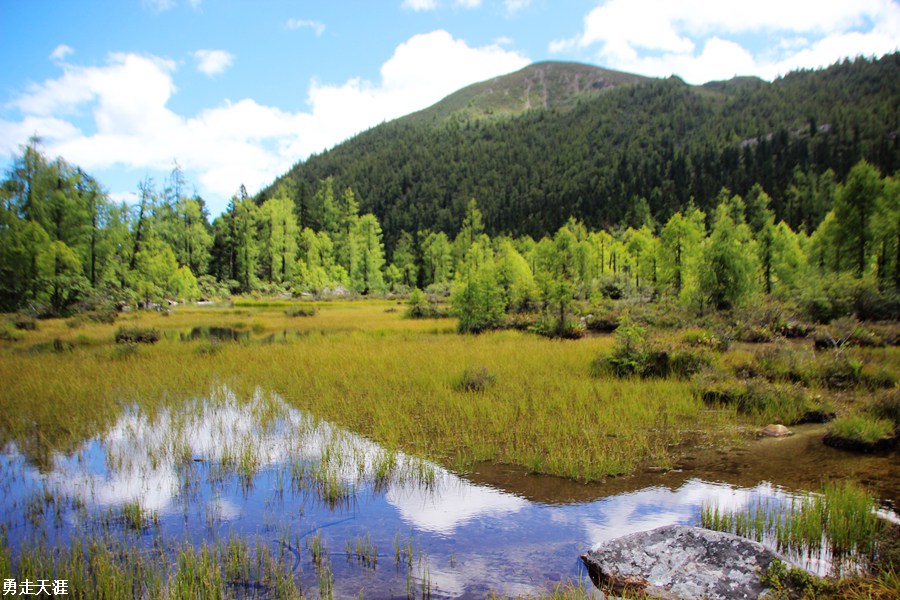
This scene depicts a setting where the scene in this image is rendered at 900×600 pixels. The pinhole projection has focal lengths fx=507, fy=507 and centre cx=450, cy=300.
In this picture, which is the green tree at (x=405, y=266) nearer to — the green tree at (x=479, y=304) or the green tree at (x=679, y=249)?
the green tree at (x=679, y=249)

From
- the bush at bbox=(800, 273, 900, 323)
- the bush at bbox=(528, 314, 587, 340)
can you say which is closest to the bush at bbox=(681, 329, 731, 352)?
the bush at bbox=(528, 314, 587, 340)

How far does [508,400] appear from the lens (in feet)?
43.4

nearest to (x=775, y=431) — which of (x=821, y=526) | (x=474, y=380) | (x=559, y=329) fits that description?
(x=821, y=526)

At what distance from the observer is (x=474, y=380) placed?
14.7 meters

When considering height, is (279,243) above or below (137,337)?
above

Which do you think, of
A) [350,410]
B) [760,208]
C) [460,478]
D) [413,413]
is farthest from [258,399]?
[760,208]

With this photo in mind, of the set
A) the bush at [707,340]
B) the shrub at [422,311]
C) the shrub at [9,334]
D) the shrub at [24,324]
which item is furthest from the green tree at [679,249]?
the shrub at [24,324]

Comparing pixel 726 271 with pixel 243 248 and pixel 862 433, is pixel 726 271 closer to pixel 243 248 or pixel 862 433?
pixel 862 433

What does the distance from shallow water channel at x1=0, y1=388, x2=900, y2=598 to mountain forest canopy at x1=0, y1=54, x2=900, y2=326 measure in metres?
17.9

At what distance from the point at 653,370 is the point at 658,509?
364 inches

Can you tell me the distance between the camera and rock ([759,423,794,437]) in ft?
35.8

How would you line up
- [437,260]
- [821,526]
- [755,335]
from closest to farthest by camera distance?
[821,526]
[755,335]
[437,260]

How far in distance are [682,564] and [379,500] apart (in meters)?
4.45

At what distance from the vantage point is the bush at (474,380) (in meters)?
14.5
